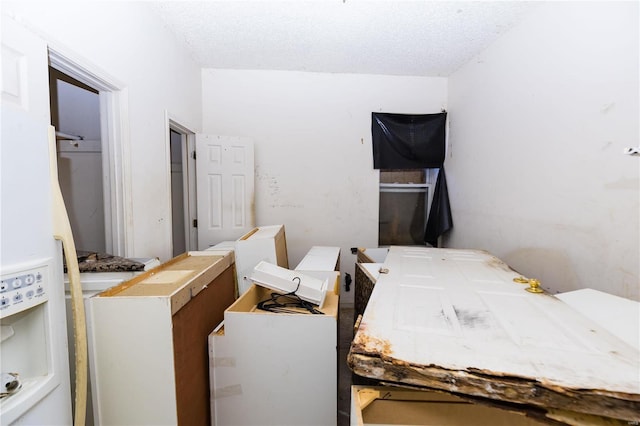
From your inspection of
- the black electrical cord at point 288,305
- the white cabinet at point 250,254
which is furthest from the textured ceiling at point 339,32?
the black electrical cord at point 288,305

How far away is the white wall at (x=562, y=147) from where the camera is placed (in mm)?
1386

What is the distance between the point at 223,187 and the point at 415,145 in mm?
2301

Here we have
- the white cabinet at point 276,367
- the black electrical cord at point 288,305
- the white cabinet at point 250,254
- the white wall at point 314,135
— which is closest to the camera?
the white cabinet at point 276,367

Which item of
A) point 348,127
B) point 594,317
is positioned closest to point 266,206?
point 348,127

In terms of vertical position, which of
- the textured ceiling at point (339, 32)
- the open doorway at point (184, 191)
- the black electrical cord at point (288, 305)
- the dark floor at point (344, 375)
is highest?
the textured ceiling at point (339, 32)

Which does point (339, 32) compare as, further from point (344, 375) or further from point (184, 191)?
point (344, 375)

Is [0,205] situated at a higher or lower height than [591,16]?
lower

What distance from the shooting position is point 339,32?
231cm

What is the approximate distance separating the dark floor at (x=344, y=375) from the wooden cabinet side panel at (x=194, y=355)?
81 centimetres

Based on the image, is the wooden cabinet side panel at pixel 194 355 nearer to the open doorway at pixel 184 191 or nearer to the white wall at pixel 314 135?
the open doorway at pixel 184 191

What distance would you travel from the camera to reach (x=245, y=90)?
10.0 ft

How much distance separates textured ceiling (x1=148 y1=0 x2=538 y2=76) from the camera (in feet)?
6.50

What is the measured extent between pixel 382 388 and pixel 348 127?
2780mm

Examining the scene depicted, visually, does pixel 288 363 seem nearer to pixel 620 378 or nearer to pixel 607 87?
pixel 620 378
